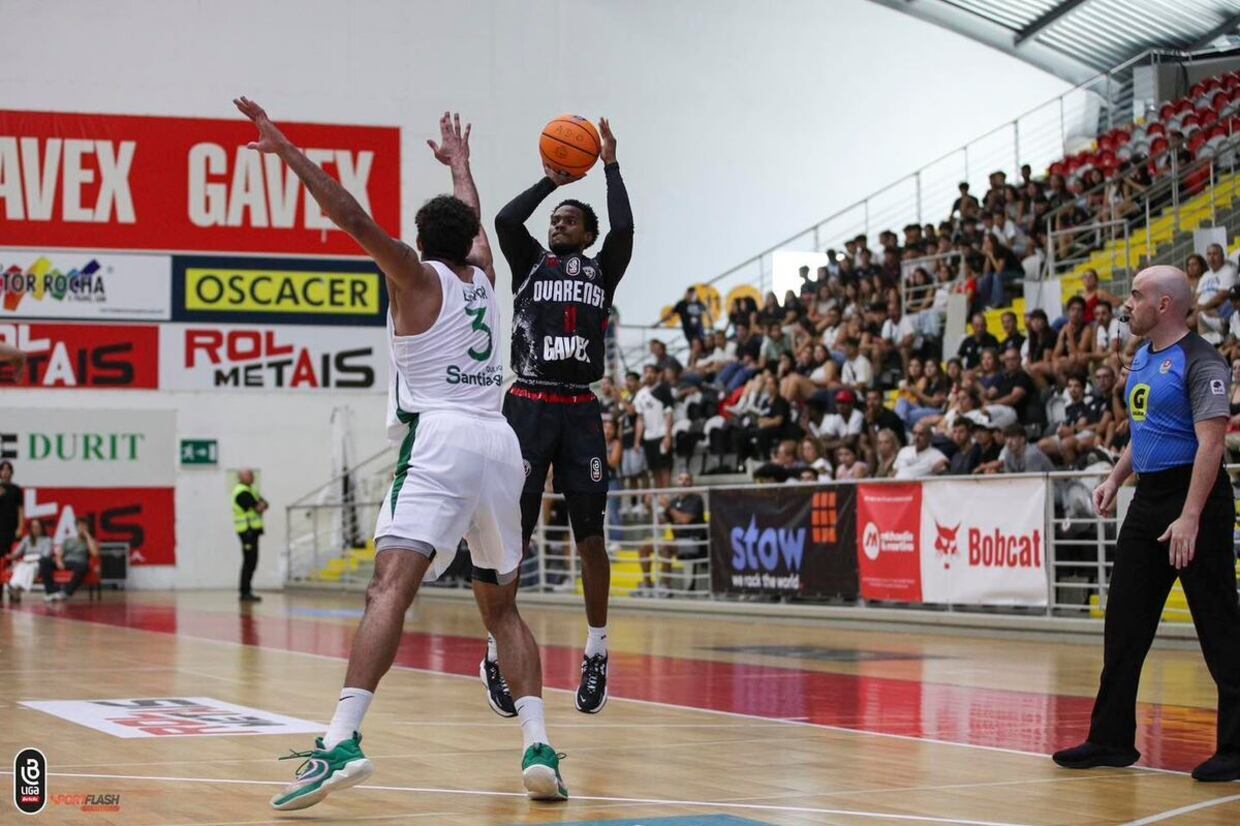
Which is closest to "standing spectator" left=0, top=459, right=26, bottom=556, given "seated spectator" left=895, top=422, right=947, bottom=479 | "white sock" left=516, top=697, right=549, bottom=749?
"seated spectator" left=895, top=422, right=947, bottom=479

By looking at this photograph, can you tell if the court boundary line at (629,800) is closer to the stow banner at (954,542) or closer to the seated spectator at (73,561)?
the stow banner at (954,542)

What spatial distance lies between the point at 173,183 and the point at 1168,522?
25933 millimetres

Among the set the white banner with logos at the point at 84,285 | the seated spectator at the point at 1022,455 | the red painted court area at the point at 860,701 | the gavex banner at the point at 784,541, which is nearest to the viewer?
the red painted court area at the point at 860,701

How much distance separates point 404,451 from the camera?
5.63m

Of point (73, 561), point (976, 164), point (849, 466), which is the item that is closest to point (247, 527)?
point (73, 561)

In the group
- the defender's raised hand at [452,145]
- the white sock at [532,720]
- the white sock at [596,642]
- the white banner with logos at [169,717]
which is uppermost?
the defender's raised hand at [452,145]

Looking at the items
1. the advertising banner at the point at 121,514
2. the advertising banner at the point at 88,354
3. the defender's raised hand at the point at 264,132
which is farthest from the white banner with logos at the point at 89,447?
the defender's raised hand at the point at 264,132

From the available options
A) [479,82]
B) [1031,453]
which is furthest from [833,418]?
[479,82]

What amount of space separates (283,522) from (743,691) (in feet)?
71.6

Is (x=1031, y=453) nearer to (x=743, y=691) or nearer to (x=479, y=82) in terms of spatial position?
(x=743, y=691)

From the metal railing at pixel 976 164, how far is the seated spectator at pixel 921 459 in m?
13.3

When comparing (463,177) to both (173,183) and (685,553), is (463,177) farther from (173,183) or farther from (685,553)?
(173,183)

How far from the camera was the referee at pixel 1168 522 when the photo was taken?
6305 mm

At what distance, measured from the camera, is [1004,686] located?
10125 mm
